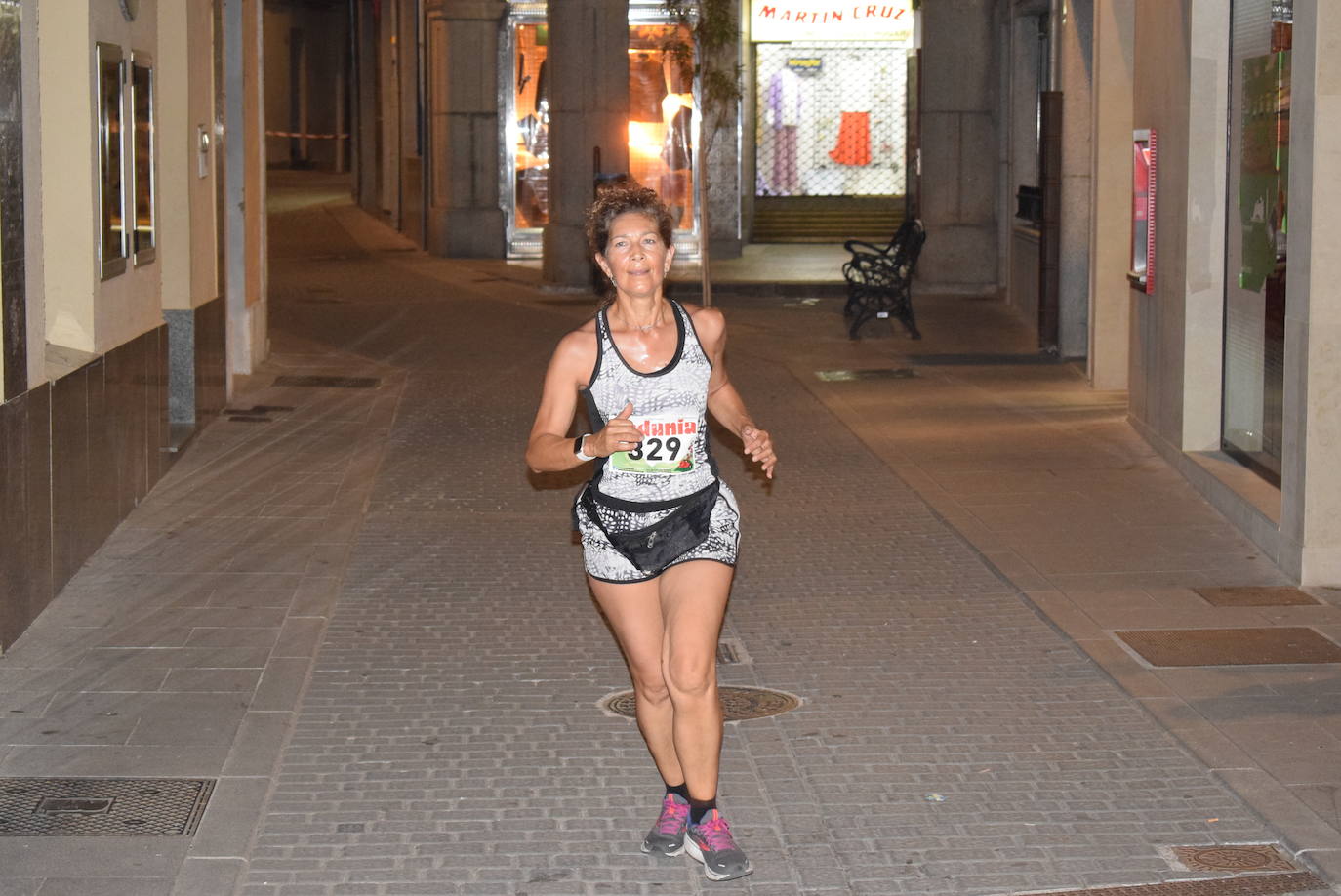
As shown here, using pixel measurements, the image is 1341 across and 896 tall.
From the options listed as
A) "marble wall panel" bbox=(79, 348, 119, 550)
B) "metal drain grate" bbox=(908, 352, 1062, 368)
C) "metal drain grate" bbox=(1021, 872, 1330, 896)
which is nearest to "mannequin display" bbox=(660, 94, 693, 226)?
"metal drain grate" bbox=(908, 352, 1062, 368)

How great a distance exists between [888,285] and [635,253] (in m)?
13.9

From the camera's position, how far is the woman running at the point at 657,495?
5004 mm

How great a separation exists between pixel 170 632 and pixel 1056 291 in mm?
10950

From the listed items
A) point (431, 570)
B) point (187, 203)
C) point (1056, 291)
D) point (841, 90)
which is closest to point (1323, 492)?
point (431, 570)

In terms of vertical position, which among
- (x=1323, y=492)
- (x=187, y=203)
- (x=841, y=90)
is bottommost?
(x=1323, y=492)

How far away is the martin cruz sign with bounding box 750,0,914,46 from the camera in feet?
90.1

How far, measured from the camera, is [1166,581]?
848 centimetres

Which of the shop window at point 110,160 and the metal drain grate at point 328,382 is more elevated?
the shop window at point 110,160

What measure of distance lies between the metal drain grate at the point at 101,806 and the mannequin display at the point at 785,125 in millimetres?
25798

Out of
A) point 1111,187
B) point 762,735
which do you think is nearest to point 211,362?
point 1111,187

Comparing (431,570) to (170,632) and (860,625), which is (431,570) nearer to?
(170,632)

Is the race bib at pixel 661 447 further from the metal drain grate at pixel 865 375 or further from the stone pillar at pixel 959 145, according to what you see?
the stone pillar at pixel 959 145

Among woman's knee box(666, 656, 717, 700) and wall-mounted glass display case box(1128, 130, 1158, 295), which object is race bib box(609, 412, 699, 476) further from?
wall-mounted glass display case box(1128, 130, 1158, 295)

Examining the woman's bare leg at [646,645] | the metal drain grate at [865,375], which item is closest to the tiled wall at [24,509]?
the woman's bare leg at [646,645]
